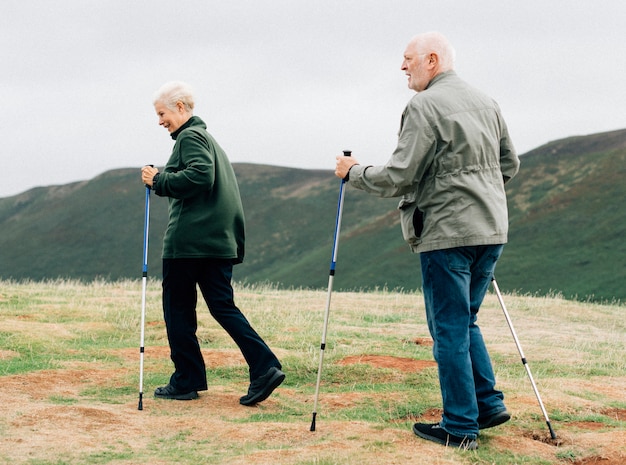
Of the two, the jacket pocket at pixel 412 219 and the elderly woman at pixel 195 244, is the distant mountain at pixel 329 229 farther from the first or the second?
the jacket pocket at pixel 412 219

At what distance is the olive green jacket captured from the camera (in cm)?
561

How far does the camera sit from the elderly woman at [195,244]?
277 inches

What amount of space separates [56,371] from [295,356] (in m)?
2.74

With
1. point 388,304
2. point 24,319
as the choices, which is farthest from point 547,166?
point 24,319

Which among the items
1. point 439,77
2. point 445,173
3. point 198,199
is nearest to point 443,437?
point 445,173

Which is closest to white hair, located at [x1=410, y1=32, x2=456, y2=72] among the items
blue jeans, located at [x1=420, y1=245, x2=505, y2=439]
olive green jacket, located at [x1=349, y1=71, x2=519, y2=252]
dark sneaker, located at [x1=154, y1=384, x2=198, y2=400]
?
olive green jacket, located at [x1=349, y1=71, x2=519, y2=252]

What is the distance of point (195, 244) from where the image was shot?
7.02m

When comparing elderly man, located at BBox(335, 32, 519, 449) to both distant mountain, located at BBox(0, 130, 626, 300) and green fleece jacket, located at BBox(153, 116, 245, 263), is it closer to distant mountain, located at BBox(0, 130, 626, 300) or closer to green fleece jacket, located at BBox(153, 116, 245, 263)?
green fleece jacket, located at BBox(153, 116, 245, 263)

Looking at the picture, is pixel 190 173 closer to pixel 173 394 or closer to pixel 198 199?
pixel 198 199

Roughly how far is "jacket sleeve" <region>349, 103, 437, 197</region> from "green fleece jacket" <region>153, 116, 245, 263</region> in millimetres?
1831

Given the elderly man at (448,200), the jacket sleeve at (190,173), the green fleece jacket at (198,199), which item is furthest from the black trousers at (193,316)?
the elderly man at (448,200)

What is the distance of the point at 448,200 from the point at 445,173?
19 cm

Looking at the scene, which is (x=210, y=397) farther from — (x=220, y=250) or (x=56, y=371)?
(x=56, y=371)

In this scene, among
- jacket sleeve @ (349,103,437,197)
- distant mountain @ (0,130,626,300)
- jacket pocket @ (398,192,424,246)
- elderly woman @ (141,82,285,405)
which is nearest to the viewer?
jacket sleeve @ (349,103,437,197)
